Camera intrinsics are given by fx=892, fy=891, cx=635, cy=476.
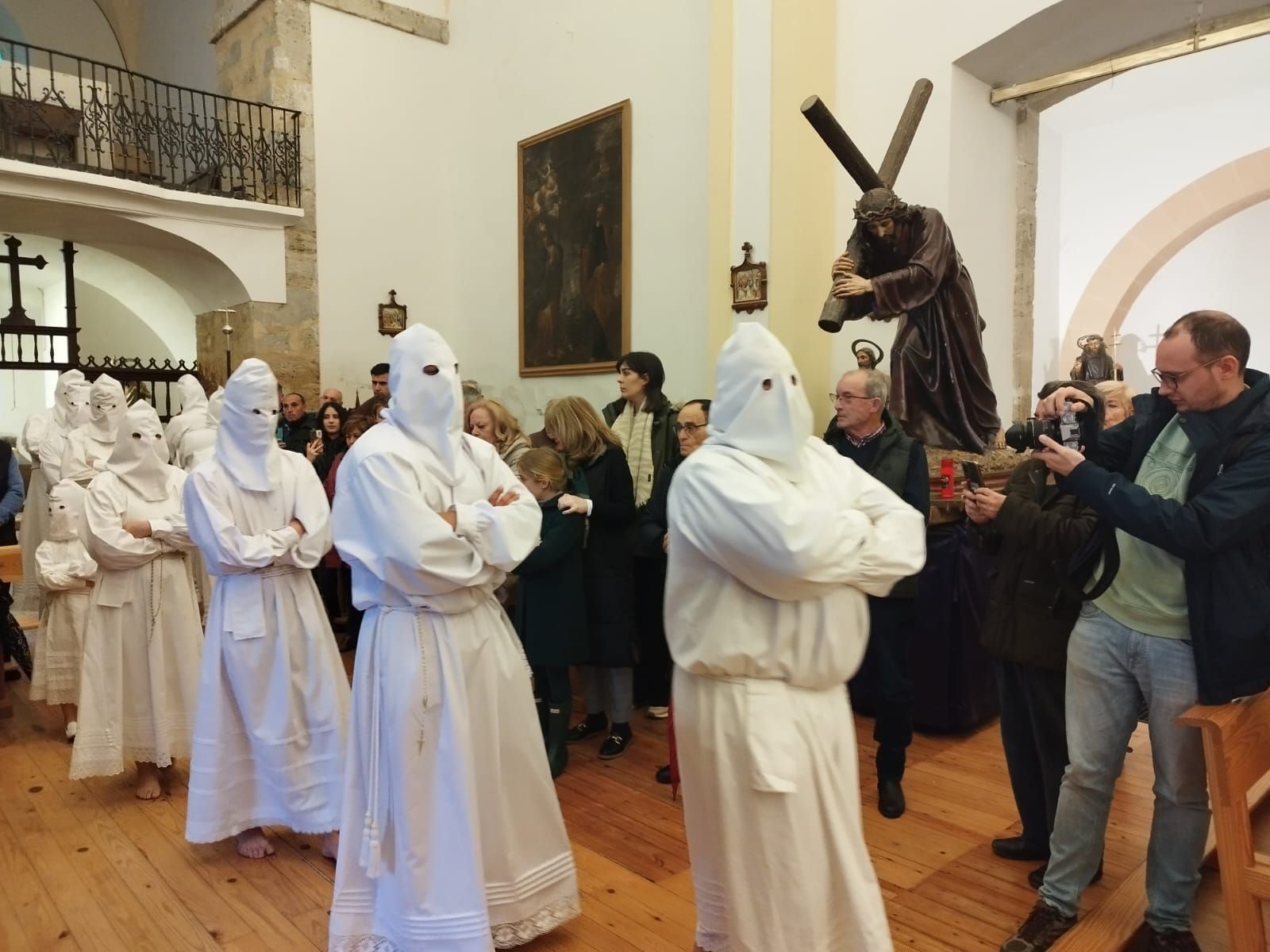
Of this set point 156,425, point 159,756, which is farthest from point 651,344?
point 159,756

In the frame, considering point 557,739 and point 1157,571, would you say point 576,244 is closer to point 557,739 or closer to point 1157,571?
point 557,739

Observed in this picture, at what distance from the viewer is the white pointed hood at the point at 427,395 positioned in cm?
269

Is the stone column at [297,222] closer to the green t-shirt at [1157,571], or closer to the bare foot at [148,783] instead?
the bare foot at [148,783]

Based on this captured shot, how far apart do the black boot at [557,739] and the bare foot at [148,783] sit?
6.00ft

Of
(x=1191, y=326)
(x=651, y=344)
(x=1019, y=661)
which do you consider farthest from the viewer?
(x=651, y=344)

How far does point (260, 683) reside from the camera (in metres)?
3.53

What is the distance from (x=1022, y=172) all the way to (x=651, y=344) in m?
3.10

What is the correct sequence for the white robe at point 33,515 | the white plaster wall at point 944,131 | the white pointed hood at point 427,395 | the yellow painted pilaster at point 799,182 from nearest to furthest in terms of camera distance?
the white pointed hood at point 427,395
the white plaster wall at point 944,131
the yellow painted pilaster at point 799,182
the white robe at point 33,515

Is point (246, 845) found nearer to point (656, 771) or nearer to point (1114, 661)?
point (656, 771)

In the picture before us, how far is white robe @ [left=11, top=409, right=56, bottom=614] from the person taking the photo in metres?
6.62

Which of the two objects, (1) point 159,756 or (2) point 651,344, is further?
(2) point 651,344

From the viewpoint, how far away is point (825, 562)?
1945mm

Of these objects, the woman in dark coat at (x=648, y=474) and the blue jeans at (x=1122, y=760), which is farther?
the woman in dark coat at (x=648, y=474)

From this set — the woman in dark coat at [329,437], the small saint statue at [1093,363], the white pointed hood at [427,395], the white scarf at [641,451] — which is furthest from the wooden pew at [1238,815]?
the woman in dark coat at [329,437]
